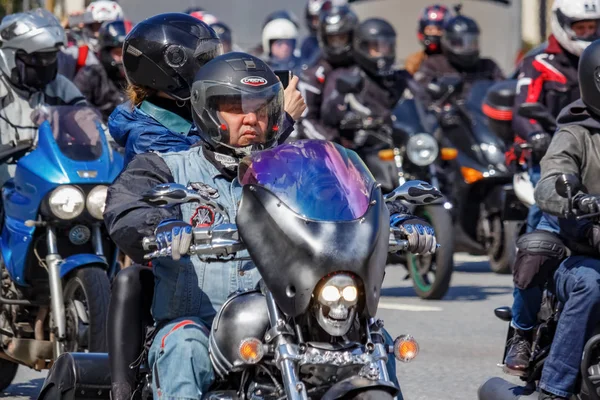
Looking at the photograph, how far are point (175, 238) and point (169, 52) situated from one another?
2247 mm

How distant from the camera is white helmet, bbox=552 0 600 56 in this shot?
996cm

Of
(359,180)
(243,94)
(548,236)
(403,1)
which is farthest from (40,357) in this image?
(403,1)

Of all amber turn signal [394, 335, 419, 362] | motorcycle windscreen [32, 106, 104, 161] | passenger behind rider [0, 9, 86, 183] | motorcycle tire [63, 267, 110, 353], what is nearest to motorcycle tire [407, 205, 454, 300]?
passenger behind rider [0, 9, 86, 183]

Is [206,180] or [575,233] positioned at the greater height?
[206,180]

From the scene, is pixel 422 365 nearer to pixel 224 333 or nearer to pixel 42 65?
pixel 42 65

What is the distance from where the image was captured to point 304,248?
4051 mm

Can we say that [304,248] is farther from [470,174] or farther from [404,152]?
[470,174]

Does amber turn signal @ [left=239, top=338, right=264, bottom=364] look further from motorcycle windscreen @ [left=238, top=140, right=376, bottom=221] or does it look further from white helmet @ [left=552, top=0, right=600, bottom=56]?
white helmet @ [left=552, top=0, right=600, bottom=56]

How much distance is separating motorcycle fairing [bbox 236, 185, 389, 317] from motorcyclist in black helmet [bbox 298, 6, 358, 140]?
29.6 ft

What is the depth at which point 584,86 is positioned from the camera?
634cm

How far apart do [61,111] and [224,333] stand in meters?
3.96

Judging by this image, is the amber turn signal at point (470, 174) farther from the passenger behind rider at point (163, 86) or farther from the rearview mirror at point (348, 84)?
the passenger behind rider at point (163, 86)

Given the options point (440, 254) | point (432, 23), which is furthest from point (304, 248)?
point (432, 23)

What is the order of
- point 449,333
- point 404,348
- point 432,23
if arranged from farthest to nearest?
point 432,23 → point 449,333 → point 404,348
